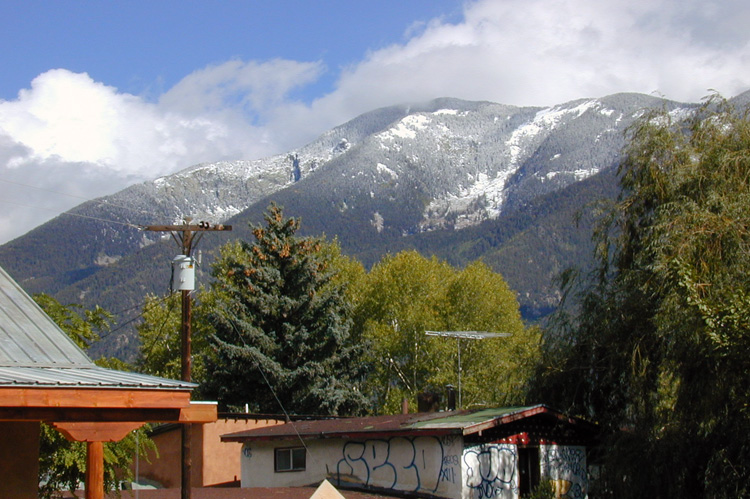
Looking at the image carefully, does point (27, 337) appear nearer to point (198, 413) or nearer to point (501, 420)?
point (198, 413)

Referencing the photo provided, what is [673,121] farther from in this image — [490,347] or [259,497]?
[490,347]

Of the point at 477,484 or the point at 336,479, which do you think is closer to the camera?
the point at 477,484

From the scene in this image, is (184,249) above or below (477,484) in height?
above

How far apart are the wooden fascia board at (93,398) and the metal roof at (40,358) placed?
49 mm

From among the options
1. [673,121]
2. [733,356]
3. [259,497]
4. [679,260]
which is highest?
[673,121]

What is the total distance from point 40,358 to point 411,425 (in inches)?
603

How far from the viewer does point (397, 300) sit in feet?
168

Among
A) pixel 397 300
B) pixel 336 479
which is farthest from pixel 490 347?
pixel 336 479

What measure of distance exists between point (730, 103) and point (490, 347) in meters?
27.7

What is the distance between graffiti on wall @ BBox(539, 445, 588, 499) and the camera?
2472 centimetres

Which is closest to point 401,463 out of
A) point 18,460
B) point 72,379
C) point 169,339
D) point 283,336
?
point 18,460

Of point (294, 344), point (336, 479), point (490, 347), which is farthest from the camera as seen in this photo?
point (490, 347)

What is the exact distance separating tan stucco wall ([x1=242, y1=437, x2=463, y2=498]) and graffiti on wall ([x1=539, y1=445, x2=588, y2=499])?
3227 mm

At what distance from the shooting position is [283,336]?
42.8 meters
